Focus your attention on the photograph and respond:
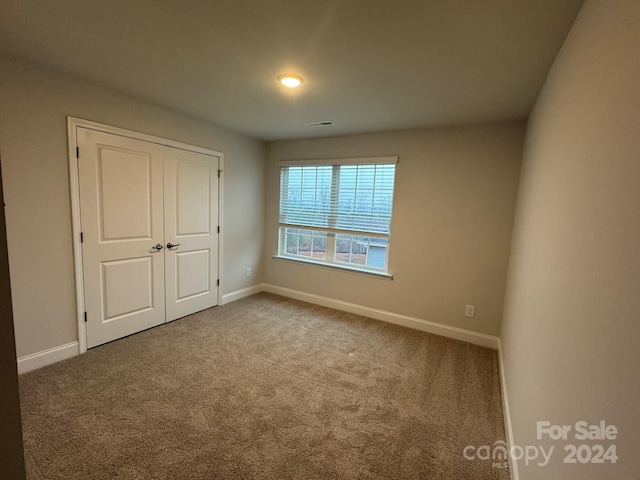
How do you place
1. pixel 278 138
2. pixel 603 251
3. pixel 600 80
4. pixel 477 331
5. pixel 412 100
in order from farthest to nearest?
pixel 278 138 < pixel 477 331 < pixel 412 100 < pixel 600 80 < pixel 603 251

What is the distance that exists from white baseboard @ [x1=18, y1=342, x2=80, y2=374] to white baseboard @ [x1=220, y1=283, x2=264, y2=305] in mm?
1671

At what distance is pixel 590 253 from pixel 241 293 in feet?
13.3

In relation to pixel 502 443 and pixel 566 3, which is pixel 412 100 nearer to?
pixel 566 3

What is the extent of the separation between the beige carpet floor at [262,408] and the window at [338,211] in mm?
1224

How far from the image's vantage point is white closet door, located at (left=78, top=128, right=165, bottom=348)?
2580mm

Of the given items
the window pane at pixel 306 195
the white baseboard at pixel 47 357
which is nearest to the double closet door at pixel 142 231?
the white baseboard at pixel 47 357

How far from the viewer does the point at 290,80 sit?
7.14ft

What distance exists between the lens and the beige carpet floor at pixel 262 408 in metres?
1.59

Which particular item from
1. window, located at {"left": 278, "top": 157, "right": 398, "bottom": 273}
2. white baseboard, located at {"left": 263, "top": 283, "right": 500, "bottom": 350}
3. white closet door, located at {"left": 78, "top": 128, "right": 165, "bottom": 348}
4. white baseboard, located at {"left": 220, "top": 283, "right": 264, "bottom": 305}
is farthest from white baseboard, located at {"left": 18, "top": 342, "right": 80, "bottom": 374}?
window, located at {"left": 278, "top": 157, "right": 398, "bottom": 273}

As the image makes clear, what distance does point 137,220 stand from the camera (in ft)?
9.62

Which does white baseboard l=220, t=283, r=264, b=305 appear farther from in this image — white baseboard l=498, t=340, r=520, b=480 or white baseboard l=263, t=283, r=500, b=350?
white baseboard l=498, t=340, r=520, b=480

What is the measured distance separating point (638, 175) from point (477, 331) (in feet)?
9.53

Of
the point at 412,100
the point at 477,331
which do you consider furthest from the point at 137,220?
the point at 477,331

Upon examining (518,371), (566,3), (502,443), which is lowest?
(502,443)
